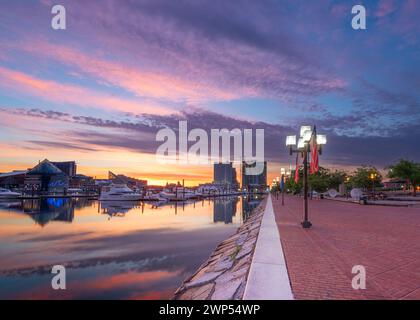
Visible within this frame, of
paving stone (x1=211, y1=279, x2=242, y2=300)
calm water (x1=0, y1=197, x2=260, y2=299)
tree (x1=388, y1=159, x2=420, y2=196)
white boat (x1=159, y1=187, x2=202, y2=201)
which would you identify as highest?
tree (x1=388, y1=159, x2=420, y2=196)

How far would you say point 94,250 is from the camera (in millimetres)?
17703

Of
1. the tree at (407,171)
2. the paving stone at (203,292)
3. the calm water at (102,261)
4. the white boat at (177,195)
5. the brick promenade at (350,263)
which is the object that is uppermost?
the tree at (407,171)

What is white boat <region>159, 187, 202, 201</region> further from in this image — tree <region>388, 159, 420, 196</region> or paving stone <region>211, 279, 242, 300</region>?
paving stone <region>211, 279, 242, 300</region>

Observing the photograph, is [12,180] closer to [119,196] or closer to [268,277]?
[119,196]

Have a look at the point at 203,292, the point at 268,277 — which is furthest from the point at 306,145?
the point at 268,277

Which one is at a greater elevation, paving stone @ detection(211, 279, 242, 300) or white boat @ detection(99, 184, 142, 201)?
paving stone @ detection(211, 279, 242, 300)

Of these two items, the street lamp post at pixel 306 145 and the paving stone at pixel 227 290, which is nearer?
the paving stone at pixel 227 290

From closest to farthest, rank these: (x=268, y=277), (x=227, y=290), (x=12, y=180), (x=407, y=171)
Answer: (x=268, y=277), (x=227, y=290), (x=407, y=171), (x=12, y=180)

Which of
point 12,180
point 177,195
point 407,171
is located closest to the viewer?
point 407,171

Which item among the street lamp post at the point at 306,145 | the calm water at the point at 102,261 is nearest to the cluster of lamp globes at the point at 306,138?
the street lamp post at the point at 306,145

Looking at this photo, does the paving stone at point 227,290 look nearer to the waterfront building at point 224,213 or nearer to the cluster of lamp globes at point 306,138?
the cluster of lamp globes at point 306,138

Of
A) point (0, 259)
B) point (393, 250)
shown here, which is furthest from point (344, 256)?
point (0, 259)

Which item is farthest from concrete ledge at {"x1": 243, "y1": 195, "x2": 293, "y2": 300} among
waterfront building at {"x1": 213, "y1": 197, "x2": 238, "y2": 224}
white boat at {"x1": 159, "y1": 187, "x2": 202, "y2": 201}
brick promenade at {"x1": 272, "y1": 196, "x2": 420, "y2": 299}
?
white boat at {"x1": 159, "y1": 187, "x2": 202, "y2": 201}
